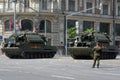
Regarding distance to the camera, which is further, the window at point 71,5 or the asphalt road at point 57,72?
the window at point 71,5

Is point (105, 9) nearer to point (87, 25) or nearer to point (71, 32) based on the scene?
point (87, 25)

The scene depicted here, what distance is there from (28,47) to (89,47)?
6623mm

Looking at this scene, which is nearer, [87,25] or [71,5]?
[71,5]

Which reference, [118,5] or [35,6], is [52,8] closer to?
[35,6]

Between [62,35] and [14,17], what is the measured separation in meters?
10.0

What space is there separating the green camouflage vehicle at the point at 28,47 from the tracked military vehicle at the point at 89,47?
3277mm

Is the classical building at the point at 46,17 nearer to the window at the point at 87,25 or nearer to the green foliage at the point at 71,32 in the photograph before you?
the window at the point at 87,25

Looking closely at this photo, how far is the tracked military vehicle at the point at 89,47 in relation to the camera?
4459 cm

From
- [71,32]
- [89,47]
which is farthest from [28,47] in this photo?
[71,32]

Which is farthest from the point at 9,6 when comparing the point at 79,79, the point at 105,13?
the point at 79,79

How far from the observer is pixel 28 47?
47062 millimetres

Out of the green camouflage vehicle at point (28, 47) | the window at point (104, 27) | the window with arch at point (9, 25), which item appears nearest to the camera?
the green camouflage vehicle at point (28, 47)

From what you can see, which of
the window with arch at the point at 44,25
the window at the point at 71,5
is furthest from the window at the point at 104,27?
the window with arch at the point at 44,25

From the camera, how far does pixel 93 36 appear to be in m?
46.1
